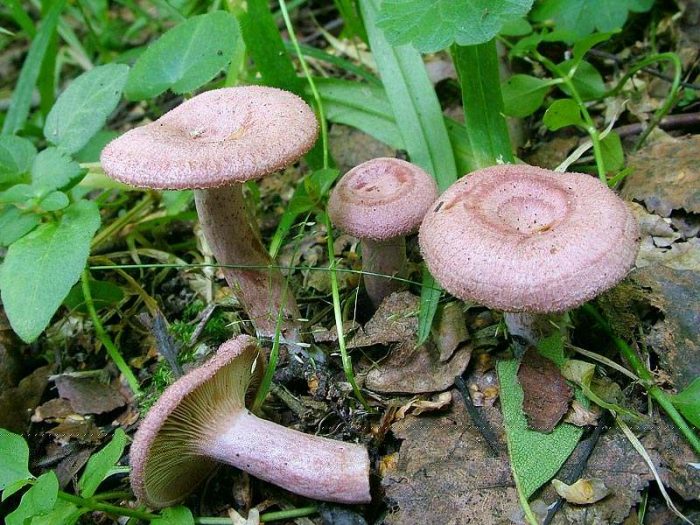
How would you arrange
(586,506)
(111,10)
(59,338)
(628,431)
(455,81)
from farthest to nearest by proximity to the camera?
(111,10), (455,81), (59,338), (628,431), (586,506)

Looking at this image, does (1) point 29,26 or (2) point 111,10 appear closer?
(1) point 29,26

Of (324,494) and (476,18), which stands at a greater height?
(476,18)

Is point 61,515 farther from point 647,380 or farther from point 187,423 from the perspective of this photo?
point 647,380

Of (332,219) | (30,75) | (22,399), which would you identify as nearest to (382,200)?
(332,219)

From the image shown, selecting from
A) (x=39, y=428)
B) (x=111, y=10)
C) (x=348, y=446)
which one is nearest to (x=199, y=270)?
(x=39, y=428)

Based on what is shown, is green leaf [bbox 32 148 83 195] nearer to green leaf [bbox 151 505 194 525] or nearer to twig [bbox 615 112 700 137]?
green leaf [bbox 151 505 194 525]

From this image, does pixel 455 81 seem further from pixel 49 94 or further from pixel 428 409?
pixel 49 94

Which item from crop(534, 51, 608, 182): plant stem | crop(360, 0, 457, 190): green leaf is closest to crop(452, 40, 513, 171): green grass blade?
crop(360, 0, 457, 190): green leaf

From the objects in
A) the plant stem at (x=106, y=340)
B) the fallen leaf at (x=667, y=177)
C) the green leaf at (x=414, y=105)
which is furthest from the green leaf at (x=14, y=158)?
the fallen leaf at (x=667, y=177)
